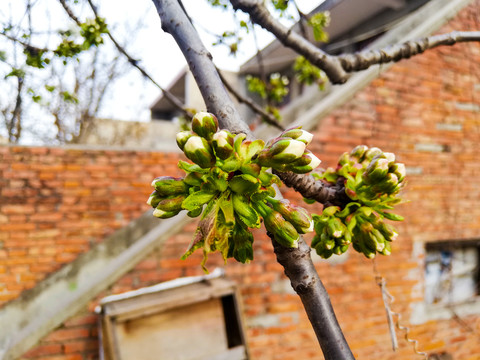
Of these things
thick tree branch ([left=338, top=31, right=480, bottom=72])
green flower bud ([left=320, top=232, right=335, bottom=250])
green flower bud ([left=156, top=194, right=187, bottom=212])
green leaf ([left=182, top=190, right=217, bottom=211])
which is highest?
thick tree branch ([left=338, top=31, right=480, bottom=72])

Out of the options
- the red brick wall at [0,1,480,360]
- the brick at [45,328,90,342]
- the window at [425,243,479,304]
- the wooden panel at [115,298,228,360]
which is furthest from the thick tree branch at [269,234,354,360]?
the window at [425,243,479,304]

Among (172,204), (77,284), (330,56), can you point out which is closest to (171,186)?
(172,204)

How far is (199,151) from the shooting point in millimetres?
638

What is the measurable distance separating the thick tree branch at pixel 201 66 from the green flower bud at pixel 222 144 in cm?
13

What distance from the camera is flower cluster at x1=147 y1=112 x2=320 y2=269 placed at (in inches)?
25.1

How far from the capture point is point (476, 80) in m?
4.14

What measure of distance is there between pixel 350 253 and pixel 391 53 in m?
2.27

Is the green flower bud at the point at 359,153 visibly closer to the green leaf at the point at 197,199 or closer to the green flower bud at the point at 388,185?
the green flower bud at the point at 388,185

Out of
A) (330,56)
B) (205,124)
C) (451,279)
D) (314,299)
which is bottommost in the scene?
(451,279)

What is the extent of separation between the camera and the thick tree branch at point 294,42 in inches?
56.4

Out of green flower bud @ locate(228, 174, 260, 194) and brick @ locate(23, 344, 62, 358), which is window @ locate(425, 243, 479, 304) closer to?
brick @ locate(23, 344, 62, 358)

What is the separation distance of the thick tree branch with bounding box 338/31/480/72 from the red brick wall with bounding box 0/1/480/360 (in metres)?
1.69

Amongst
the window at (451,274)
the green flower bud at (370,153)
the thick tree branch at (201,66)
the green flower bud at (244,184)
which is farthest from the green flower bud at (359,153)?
the window at (451,274)

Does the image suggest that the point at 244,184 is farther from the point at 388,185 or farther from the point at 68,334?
the point at 68,334
